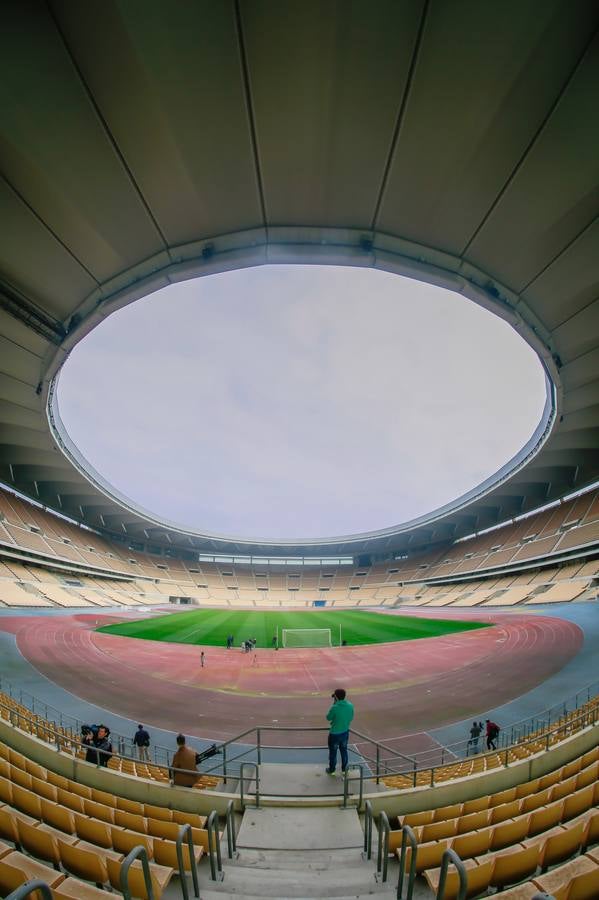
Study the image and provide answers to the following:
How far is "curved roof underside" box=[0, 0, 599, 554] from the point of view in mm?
5023

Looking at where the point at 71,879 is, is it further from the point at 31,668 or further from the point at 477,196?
the point at 31,668

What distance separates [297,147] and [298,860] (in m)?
10.2

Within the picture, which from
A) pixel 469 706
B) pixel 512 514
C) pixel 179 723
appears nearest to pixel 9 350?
pixel 179 723

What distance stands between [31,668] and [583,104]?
2497 centimetres

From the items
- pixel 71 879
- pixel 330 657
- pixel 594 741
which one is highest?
pixel 71 879

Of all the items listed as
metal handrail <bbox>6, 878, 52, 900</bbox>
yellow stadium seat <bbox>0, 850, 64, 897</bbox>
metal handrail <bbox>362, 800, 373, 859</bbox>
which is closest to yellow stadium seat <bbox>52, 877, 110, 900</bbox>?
yellow stadium seat <bbox>0, 850, 64, 897</bbox>

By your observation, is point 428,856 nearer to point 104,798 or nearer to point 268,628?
point 104,798

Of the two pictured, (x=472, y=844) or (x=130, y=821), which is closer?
(x=472, y=844)

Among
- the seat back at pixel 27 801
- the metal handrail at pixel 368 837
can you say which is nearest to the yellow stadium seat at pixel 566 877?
the metal handrail at pixel 368 837

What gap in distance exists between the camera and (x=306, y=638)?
2841 centimetres

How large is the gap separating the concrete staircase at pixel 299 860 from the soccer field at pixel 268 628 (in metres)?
22.9

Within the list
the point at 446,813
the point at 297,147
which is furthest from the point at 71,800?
the point at 297,147

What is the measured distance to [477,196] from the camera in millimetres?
7035

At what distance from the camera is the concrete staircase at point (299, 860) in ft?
11.7
